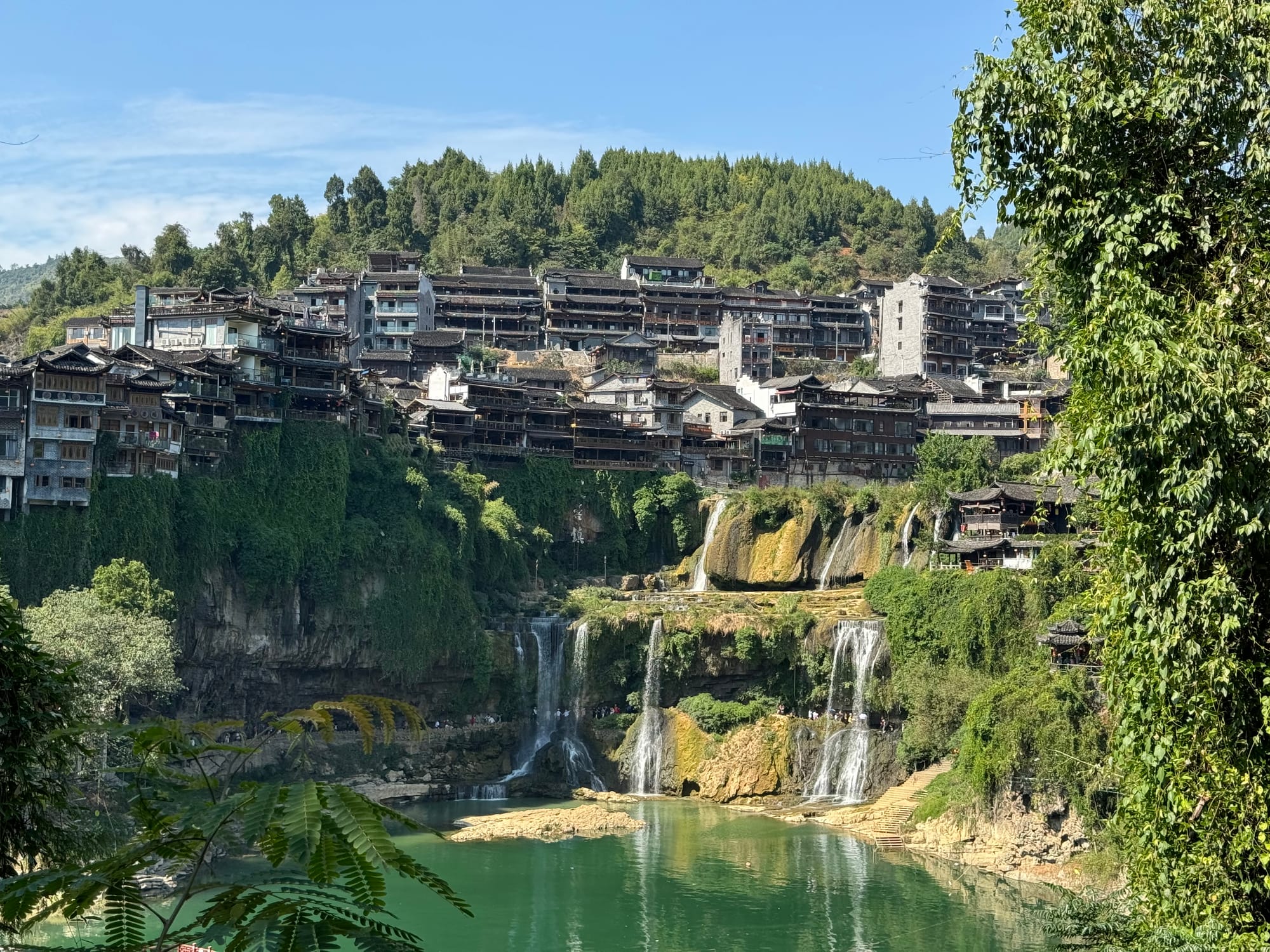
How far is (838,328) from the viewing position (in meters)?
→ 92.6

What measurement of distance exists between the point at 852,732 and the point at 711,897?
16534mm

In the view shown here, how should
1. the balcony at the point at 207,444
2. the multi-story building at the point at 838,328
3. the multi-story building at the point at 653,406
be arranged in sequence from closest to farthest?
the balcony at the point at 207,444 < the multi-story building at the point at 653,406 < the multi-story building at the point at 838,328

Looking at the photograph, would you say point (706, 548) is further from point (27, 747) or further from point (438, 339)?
point (27, 747)

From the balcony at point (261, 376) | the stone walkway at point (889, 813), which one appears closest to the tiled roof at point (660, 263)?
the balcony at point (261, 376)

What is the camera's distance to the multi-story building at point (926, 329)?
88.1m

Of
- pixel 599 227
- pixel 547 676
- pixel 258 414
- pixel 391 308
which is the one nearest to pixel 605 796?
pixel 547 676

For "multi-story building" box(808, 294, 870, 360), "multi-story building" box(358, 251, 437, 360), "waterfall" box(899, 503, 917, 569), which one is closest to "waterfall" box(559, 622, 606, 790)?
"waterfall" box(899, 503, 917, 569)

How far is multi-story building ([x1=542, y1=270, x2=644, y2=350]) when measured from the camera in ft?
291

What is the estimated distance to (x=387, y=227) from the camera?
10506 cm

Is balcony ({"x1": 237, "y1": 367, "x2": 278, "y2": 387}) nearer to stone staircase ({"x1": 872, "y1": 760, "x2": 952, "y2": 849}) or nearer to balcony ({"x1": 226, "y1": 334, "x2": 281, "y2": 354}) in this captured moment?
balcony ({"x1": 226, "y1": 334, "x2": 281, "y2": 354})

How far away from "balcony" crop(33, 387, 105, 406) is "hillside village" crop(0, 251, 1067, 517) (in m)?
0.06

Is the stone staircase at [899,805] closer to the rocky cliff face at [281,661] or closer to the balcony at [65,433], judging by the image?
the rocky cliff face at [281,661]

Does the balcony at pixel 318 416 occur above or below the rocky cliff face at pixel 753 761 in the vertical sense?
above

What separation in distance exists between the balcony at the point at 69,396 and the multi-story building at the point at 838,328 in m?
50.5
